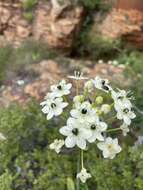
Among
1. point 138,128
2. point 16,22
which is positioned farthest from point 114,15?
point 138,128

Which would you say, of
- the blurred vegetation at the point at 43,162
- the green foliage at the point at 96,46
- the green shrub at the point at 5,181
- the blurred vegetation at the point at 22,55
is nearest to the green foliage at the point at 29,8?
Result: the blurred vegetation at the point at 22,55

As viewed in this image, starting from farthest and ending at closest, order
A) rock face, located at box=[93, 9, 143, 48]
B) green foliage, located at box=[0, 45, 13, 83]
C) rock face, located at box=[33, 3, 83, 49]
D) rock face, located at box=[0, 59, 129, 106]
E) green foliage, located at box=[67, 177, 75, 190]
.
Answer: rock face, located at box=[93, 9, 143, 48] < rock face, located at box=[33, 3, 83, 49] < green foliage, located at box=[0, 45, 13, 83] < rock face, located at box=[0, 59, 129, 106] < green foliage, located at box=[67, 177, 75, 190]

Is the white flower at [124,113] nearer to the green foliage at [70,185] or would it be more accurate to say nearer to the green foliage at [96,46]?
the green foliage at [70,185]

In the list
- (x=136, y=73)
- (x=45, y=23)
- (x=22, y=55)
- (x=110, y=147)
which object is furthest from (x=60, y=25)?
(x=110, y=147)

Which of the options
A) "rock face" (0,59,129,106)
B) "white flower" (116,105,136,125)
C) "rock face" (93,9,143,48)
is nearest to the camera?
"white flower" (116,105,136,125)

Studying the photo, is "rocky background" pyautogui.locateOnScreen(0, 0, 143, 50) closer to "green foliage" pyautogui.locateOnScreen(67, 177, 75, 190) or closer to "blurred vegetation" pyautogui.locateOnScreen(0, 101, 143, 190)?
"blurred vegetation" pyautogui.locateOnScreen(0, 101, 143, 190)

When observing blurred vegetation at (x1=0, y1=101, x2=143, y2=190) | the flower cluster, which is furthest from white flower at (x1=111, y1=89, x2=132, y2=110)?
blurred vegetation at (x1=0, y1=101, x2=143, y2=190)

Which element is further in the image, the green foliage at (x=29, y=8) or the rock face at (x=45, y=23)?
the green foliage at (x=29, y=8)

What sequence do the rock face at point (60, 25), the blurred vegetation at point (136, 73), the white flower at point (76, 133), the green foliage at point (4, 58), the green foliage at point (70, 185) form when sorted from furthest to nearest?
the rock face at point (60, 25) < the green foliage at point (4, 58) < the blurred vegetation at point (136, 73) < the green foliage at point (70, 185) < the white flower at point (76, 133)
